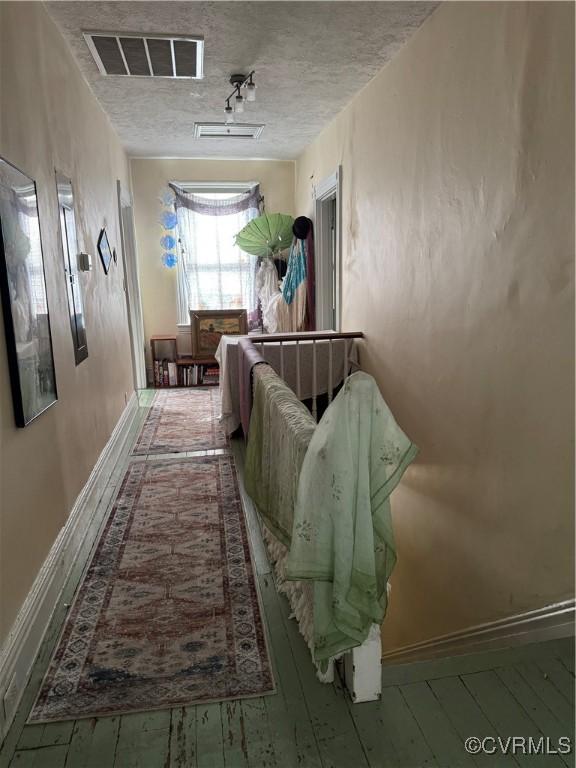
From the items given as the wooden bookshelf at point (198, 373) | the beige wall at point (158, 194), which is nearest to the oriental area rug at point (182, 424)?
the wooden bookshelf at point (198, 373)

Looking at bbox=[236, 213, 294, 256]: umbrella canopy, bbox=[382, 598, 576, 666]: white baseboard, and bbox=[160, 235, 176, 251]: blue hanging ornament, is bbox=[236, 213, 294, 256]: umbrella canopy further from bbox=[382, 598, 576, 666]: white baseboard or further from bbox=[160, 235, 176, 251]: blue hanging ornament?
bbox=[382, 598, 576, 666]: white baseboard

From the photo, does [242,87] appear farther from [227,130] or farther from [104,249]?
[104,249]

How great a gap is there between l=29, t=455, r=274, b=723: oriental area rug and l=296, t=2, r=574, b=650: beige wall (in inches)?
41.3

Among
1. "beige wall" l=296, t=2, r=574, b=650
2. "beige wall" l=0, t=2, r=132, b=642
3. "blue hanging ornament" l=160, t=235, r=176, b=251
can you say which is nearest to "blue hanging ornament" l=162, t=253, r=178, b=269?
"blue hanging ornament" l=160, t=235, r=176, b=251

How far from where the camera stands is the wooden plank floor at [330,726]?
4.53ft

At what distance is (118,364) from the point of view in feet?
14.1

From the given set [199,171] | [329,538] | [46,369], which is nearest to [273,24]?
[46,369]

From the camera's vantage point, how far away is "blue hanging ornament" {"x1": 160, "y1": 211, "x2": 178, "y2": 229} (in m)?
6.05

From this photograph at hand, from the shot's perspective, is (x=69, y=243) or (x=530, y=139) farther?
(x=69, y=243)

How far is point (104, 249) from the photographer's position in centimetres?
394

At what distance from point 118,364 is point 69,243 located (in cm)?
165

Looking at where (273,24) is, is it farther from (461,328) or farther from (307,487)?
(307,487)

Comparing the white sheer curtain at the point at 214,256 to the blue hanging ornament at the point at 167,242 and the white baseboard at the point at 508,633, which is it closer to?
the blue hanging ornament at the point at 167,242

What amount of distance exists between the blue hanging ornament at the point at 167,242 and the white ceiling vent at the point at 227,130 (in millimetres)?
1440
